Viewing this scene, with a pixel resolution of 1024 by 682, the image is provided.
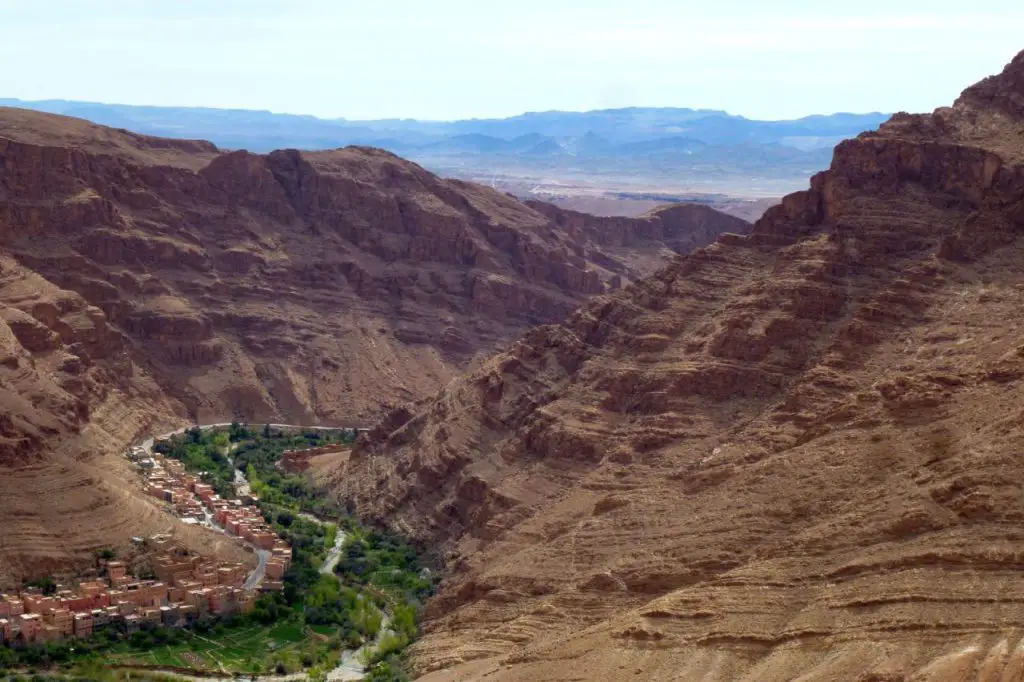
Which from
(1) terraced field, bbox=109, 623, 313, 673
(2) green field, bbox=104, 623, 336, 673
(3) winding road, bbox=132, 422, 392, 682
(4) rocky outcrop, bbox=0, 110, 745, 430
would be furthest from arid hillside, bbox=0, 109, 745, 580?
(2) green field, bbox=104, 623, 336, 673

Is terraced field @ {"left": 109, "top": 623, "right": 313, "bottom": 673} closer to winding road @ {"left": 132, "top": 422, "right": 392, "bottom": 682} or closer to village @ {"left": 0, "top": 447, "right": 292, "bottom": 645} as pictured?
winding road @ {"left": 132, "top": 422, "right": 392, "bottom": 682}

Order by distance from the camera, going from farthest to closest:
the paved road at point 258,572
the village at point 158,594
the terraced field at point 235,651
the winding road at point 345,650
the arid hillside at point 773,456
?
the paved road at point 258,572
the village at point 158,594
the terraced field at point 235,651
the winding road at point 345,650
the arid hillside at point 773,456

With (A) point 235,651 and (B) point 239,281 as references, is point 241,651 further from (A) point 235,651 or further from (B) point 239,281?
(B) point 239,281

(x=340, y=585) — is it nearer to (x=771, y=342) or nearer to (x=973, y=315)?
(x=771, y=342)

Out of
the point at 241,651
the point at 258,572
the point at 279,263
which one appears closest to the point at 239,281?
the point at 279,263

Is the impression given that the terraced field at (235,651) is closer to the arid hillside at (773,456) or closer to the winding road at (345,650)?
the winding road at (345,650)

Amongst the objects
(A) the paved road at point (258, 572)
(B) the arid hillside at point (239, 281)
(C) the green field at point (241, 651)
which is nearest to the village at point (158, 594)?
(A) the paved road at point (258, 572)

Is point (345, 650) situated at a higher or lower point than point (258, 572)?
lower
